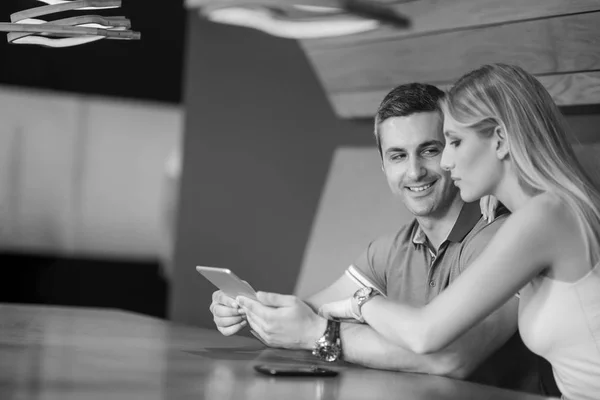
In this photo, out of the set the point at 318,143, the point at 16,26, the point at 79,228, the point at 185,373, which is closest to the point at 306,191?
the point at 318,143

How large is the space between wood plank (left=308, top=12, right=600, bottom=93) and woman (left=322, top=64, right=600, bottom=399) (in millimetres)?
662

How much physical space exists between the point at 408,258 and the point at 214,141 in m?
1.87

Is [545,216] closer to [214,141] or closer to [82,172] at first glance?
[214,141]

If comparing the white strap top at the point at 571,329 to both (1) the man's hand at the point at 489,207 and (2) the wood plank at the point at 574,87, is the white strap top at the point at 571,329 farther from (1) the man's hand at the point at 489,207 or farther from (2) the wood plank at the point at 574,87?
(2) the wood plank at the point at 574,87

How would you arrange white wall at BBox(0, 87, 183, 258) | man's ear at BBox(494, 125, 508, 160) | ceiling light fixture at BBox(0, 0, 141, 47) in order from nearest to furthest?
man's ear at BBox(494, 125, 508, 160)
ceiling light fixture at BBox(0, 0, 141, 47)
white wall at BBox(0, 87, 183, 258)

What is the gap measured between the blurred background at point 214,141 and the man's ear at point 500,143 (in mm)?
710

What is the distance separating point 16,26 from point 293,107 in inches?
58.6

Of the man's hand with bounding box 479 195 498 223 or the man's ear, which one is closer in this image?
the man's ear

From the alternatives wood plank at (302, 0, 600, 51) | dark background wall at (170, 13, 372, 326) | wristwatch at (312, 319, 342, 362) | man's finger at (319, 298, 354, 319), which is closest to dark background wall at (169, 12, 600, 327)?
dark background wall at (170, 13, 372, 326)

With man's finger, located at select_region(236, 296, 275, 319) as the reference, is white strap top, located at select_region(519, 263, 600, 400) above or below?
above

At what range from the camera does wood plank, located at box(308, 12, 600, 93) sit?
2.17 m

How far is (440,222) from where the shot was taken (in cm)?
214

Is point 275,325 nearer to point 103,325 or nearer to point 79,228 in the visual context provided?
point 103,325

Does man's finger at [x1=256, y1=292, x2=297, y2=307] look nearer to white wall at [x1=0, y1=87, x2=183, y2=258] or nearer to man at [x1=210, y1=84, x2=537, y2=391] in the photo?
man at [x1=210, y1=84, x2=537, y2=391]
